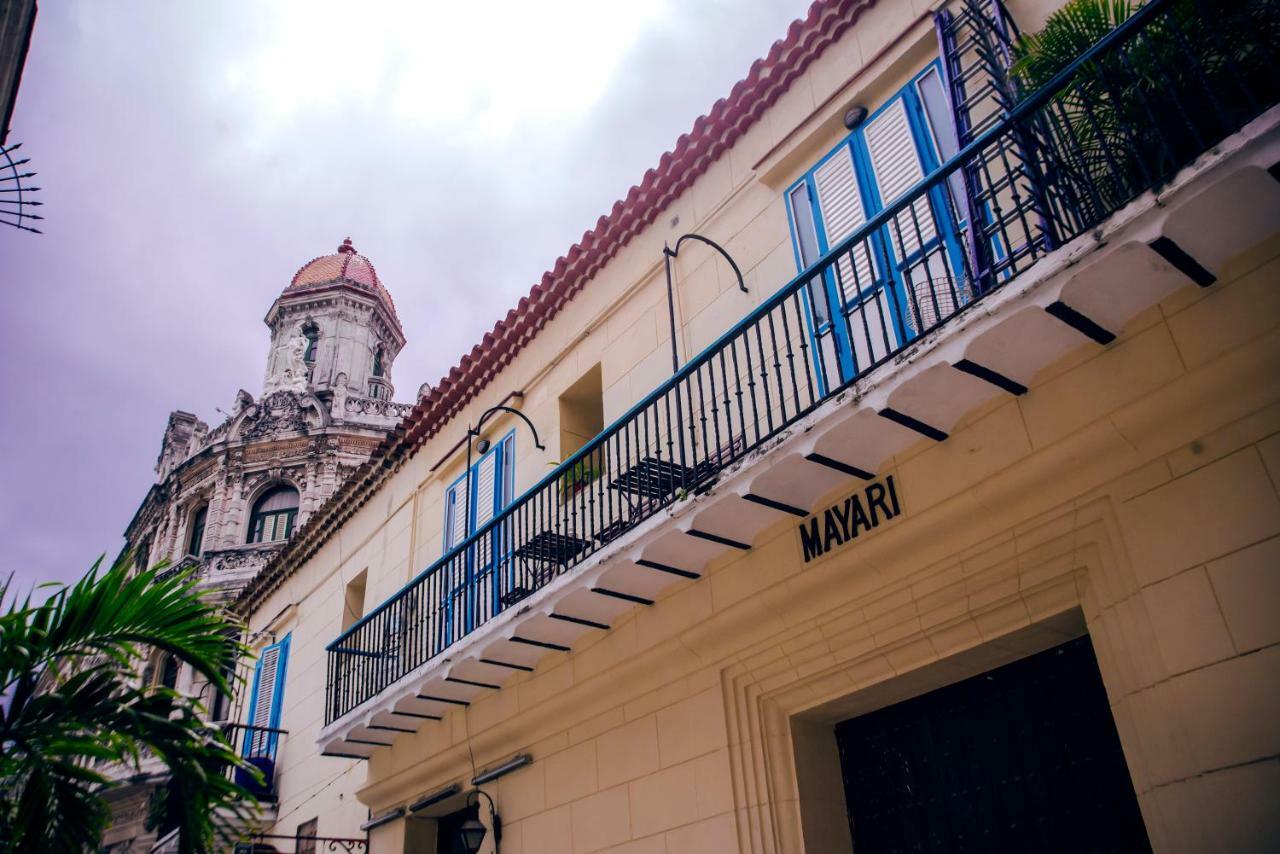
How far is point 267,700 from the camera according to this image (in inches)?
562

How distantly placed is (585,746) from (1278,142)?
597cm

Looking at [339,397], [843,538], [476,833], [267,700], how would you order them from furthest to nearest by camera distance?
[339,397]
[267,700]
[476,833]
[843,538]

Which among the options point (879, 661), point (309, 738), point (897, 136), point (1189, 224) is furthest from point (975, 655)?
point (309, 738)

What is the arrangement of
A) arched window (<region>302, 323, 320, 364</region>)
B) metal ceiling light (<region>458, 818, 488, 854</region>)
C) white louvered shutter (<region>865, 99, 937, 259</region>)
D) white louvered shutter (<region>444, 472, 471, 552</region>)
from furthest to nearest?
arched window (<region>302, 323, 320, 364</region>), white louvered shutter (<region>444, 472, 471, 552</region>), metal ceiling light (<region>458, 818, 488, 854</region>), white louvered shutter (<region>865, 99, 937, 259</region>)

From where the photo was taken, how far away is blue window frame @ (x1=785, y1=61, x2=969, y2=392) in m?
Result: 6.17

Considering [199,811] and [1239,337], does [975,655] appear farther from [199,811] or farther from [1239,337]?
[199,811]

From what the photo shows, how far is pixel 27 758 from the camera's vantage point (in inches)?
186

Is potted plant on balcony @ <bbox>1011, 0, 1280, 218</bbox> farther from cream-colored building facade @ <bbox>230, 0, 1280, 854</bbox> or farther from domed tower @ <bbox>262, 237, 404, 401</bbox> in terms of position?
domed tower @ <bbox>262, 237, 404, 401</bbox>

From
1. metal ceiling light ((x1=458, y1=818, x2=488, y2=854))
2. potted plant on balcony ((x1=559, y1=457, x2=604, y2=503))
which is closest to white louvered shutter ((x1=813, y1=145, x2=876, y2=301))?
potted plant on balcony ((x1=559, y1=457, x2=604, y2=503))

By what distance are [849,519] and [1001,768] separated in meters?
1.63

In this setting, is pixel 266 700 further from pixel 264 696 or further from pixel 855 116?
pixel 855 116

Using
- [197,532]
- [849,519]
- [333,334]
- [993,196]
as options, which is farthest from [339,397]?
[993,196]

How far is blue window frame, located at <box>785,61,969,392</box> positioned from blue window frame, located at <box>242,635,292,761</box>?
1052 cm

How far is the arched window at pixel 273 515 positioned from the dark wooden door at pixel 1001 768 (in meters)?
24.2
